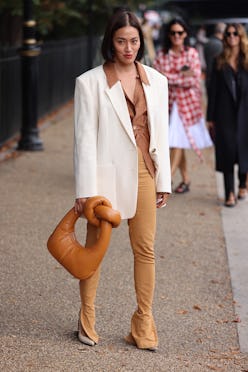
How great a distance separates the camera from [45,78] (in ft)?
57.7

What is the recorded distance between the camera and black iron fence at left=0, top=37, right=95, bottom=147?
527 inches

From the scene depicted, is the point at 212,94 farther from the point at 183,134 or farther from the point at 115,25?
the point at 115,25

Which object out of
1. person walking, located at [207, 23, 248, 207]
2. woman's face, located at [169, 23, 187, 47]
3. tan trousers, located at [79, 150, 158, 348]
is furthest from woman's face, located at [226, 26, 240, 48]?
tan trousers, located at [79, 150, 158, 348]

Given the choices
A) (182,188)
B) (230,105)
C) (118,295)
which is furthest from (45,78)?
(118,295)

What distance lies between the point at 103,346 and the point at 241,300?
1.57 metres

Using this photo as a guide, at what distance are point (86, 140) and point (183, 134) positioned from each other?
215 inches

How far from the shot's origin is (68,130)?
52.0 ft

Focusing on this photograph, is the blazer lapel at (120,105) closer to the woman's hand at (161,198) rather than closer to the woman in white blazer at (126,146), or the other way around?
the woman in white blazer at (126,146)

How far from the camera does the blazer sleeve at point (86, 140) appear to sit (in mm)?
5070

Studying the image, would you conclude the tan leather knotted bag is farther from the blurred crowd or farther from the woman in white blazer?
the blurred crowd

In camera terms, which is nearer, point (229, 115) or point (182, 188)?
point (229, 115)

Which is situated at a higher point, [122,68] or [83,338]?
→ [122,68]

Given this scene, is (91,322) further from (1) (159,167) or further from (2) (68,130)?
(2) (68,130)

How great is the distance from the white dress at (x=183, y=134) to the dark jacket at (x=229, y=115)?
54 centimetres
